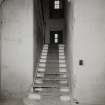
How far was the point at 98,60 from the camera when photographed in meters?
5.35

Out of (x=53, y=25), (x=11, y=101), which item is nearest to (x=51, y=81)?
(x=11, y=101)

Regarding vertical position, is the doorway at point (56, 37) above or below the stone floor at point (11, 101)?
above

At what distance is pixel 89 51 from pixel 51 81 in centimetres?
202

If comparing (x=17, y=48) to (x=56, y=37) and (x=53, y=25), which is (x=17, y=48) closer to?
(x=53, y=25)

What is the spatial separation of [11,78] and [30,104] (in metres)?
1.20

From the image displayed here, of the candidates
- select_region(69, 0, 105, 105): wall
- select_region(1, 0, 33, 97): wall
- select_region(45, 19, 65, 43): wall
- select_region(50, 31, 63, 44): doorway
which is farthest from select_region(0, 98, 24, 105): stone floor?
select_region(50, 31, 63, 44): doorway

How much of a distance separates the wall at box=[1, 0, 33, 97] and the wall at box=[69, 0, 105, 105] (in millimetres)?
1553

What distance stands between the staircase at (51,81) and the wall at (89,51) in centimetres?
70

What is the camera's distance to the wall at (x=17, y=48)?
19.7ft

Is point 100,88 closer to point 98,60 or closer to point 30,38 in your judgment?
point 98,60

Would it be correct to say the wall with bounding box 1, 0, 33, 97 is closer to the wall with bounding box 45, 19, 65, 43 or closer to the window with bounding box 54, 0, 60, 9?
the wall with bounding box 45, 19, 65, 43

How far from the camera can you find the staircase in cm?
563

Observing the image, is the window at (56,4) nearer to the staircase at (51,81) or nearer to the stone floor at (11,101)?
the staircase at (51,81)

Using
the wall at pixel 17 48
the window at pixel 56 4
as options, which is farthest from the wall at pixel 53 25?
the wall at pixel 17 48
